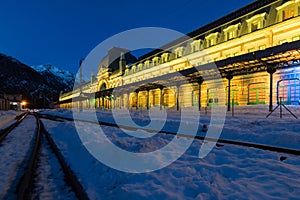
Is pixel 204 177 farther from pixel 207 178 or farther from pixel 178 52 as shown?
pixel 178 52

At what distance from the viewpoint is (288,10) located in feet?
57.8

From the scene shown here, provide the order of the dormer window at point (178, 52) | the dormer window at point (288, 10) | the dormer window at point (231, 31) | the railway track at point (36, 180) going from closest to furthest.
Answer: the railway track at point (36, 180)
the dormer window at point (288, 10)
the dormer window at point (231, 31)
the dormer window at point (178, 52)

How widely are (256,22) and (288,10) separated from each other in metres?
3.18

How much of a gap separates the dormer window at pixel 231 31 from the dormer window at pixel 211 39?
5.02 ft

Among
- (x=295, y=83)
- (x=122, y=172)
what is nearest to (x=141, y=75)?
(x=295, y=83)

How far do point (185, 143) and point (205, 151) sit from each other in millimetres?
1252

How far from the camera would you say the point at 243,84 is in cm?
2162

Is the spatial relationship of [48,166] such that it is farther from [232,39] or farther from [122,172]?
[232,39]

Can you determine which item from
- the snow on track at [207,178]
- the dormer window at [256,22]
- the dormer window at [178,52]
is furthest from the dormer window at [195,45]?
the snow on track at [207,178]

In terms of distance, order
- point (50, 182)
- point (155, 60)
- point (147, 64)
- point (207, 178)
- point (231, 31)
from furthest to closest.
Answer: point (147, 64) → point (155, 60) → point (231, 31) → point (50, 182) → point (207, 178)

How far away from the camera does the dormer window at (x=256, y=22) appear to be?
1972 cm

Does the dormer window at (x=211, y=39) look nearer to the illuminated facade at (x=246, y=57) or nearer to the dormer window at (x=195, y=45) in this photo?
the illuminated facade at (x=246, y=57)

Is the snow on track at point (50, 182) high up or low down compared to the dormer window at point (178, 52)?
down

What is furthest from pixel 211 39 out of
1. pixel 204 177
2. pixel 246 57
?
pixel 204 177
